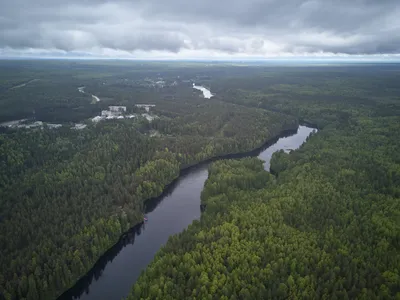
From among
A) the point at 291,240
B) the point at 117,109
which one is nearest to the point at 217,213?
the point at 291,240

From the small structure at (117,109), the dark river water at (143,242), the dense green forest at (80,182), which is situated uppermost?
the small structure at (117,109)

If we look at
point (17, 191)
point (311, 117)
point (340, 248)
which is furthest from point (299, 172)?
point (311, 117)

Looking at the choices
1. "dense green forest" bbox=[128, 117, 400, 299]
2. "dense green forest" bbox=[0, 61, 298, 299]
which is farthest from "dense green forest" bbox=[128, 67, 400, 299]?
"dense green forest" bbox=[0, 61, 298, 299]

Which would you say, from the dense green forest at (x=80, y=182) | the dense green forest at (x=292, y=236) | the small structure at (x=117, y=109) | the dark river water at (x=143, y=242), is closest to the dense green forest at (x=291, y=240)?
the dense green forest at (x=292, y=236)

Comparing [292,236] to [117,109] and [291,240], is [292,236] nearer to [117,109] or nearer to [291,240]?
[291,240]

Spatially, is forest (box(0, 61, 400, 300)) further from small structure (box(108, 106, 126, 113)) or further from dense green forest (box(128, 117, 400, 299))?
small structure (box(108, 106, 126, 113))

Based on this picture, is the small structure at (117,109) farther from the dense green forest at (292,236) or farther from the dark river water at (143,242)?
the dense green forest at (292,236)
